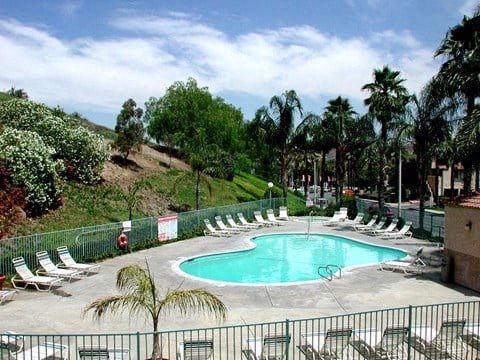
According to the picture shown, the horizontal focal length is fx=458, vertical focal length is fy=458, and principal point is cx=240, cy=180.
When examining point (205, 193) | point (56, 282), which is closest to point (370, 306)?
point (56, 282)

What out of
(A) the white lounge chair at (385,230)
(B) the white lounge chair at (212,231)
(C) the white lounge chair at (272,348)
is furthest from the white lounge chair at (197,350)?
(A) the white lounge chair at (385,230)

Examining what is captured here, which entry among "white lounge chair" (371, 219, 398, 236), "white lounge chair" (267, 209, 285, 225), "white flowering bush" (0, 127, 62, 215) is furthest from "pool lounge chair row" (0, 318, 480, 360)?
"white lounge chair" (267, 209, 285, 225)

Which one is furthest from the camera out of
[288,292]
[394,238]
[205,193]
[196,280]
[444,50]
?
[205,193]

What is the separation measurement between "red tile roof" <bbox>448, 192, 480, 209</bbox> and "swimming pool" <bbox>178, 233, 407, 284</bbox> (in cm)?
570

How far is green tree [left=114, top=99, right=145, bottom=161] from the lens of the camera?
3425cm

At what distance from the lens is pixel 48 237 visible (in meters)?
16.7

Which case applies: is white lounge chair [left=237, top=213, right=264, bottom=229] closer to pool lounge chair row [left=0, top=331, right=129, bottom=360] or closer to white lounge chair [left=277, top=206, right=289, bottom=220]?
white lounge chair [left=277, top=206, right=289, bottom=220]

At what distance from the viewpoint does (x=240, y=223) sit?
30031 mm

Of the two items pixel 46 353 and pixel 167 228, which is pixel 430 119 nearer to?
pixel 167 228

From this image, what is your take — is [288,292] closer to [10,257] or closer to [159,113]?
[10,257]

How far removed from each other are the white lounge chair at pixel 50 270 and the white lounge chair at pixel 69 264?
0.32 metres

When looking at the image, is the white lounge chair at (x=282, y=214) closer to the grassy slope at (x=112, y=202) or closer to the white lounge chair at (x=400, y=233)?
the grassy slope at (x=112, y=202)

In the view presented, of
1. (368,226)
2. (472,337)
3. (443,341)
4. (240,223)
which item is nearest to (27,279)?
(443,341)

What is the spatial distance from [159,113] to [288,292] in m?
39.1
